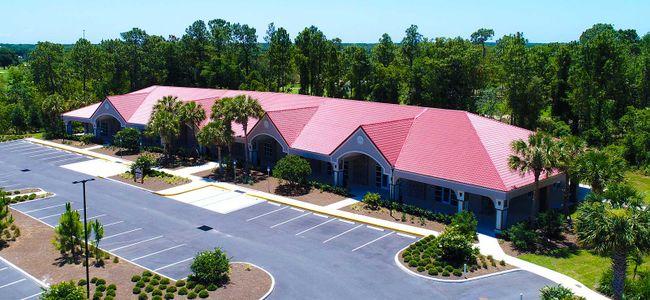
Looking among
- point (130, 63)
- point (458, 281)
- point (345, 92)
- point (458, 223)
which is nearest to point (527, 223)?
Answer: point (458, 223)

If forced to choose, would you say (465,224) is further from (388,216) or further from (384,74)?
(384,74)

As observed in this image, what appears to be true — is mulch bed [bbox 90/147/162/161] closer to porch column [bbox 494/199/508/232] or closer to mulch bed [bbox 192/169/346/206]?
mulch bed [bbox 192/169/346/206]

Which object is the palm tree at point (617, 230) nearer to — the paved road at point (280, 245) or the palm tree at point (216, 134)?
the paved road at point (280, 245)

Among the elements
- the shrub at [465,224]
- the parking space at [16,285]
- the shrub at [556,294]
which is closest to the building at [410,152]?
the shrub at [465,224]

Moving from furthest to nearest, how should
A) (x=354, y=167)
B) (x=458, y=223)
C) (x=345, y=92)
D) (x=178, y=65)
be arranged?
(x=178, y=65) < (x=345, y=92) < (x=354, y=167) < (x=458, y=223)

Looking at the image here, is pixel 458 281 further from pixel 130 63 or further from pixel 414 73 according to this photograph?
pixel 130 63

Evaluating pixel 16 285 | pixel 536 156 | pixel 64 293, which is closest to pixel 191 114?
pixel 16 285
